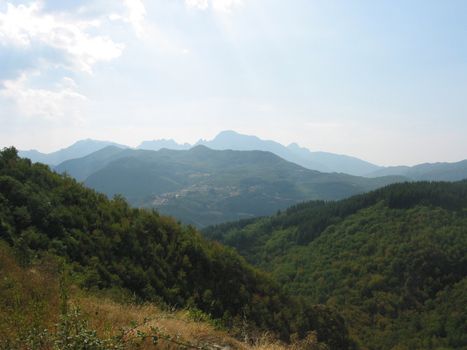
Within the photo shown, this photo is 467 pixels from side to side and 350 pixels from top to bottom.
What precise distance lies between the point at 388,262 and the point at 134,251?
8750cm

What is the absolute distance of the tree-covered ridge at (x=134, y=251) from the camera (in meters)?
22.1

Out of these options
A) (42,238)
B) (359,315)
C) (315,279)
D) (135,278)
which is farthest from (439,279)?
(42,238)

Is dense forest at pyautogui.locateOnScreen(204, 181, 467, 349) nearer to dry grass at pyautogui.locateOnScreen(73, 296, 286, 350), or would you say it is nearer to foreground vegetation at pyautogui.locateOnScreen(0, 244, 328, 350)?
dry grass at pyautogui.locateOnScreen(73, 296, 286, 350)

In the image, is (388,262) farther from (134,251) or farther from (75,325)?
(75,325)

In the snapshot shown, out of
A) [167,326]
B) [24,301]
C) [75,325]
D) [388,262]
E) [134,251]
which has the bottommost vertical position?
[388,262]

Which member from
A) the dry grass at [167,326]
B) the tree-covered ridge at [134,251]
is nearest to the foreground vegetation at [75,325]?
the dry grass at [167,326]

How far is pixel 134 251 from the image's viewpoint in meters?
28.9

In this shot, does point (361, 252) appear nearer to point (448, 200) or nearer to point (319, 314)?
point (448, 200)

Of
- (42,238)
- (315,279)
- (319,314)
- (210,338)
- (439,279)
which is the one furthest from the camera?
(315,279)

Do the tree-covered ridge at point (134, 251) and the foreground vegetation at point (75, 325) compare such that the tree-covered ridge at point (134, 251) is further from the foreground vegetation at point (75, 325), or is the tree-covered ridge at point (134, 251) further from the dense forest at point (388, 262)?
the dense forest at point (388, 262)

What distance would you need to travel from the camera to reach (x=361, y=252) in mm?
105625

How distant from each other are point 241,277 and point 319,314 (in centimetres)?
1450

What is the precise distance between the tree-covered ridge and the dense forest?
28038 millimetres

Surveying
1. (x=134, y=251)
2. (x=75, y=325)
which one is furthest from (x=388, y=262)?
(x=75, y=325)
